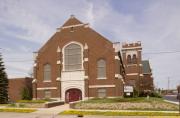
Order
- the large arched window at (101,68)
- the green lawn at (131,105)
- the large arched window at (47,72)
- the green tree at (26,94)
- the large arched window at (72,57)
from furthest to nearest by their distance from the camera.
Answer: the green tree at (26,94)
the large arched window at (47,72)
the large arched window at (72,57)
the large arched window at (101,68)
the green lawn at (131,105)

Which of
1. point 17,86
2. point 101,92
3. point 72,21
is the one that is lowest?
point 101,92

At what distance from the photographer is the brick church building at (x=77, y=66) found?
40.7m

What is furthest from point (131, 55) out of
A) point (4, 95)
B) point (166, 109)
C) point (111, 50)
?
point (166, 109)

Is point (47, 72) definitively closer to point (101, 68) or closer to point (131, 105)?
point (101, 68)

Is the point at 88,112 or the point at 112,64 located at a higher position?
the point at 112,64

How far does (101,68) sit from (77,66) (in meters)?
3.88

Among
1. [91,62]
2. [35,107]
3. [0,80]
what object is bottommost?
[35,107]

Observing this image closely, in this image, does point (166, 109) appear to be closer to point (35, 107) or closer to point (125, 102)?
point (125, 102)

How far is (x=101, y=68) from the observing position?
135 ft

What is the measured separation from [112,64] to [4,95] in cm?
1777

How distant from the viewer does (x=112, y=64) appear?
4047 cm

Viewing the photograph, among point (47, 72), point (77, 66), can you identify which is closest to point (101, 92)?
point (77, 66)

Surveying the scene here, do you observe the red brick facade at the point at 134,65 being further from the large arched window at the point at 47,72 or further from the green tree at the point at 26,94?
the green tree at the point at 26,94

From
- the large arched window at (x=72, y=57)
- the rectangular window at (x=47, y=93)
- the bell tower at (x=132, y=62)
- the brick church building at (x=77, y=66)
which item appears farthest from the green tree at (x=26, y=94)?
the bell tower at (x=132, y=62)
